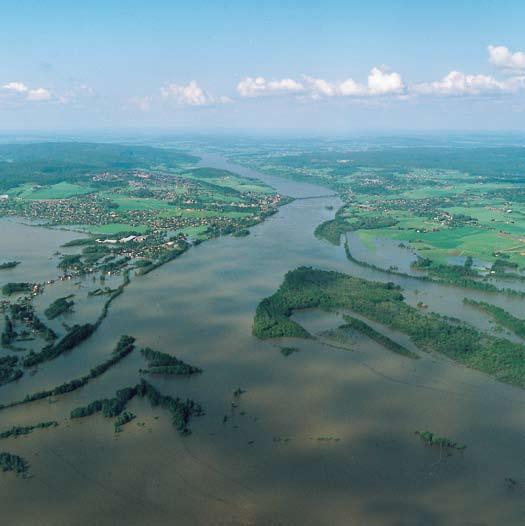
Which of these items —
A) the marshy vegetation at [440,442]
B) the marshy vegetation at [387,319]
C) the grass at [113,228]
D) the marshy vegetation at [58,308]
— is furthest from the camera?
the grass at [113,228]

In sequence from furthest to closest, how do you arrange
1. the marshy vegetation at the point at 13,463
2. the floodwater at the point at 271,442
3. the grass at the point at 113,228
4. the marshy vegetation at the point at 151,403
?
the grass at the point at 113,228 → the marshy vegetation at the point at 151,403 → the marshy vegetation at the point at 13,463 → the floodwater at the point at 271,442

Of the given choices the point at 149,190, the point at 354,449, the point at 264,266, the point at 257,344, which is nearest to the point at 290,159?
the point at 149,190

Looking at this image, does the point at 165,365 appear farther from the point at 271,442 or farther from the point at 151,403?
the point at 271,442

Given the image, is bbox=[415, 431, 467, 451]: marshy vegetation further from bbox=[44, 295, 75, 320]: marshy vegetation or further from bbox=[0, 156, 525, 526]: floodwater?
bbox=[44, 295, 75, 320]: marshy vegetation

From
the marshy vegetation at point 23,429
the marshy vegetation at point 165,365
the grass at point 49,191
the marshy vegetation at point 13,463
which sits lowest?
the marshy vegetation at point 13,463

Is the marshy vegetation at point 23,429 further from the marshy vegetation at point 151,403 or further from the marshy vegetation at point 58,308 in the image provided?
the marshy vegetation at point 58,308

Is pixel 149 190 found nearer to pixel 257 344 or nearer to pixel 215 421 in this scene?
pixel 257 344

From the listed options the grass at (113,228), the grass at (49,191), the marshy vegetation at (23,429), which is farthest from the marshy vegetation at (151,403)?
the grass at (49,191)

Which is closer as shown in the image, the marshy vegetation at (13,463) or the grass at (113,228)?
the marshy vegetation at (13,463)

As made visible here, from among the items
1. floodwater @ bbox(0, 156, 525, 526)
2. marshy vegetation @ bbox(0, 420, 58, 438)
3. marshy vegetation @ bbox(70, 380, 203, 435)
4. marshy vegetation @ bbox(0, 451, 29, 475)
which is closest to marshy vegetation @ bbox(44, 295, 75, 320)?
floodwater @ bbox(0, 156, 525, 526)
